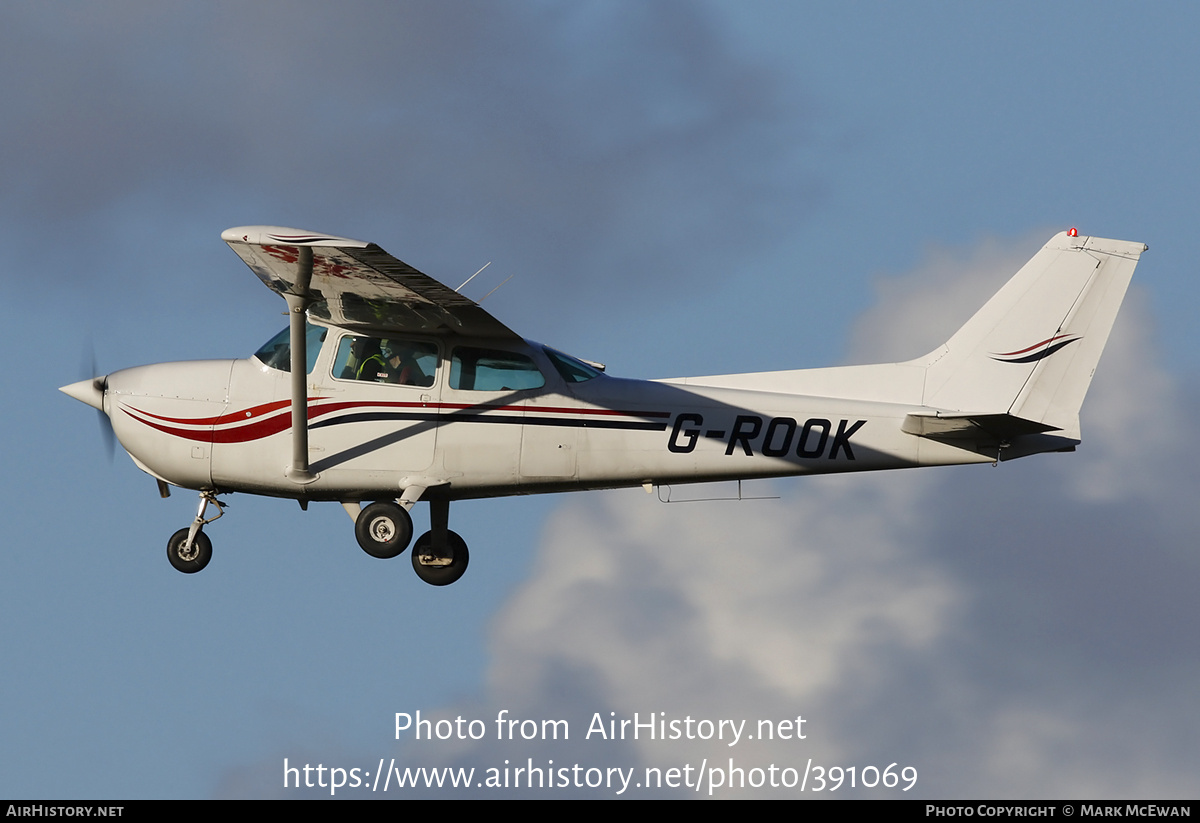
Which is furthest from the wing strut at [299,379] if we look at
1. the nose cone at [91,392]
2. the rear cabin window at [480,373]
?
the nose cone at [91,392]

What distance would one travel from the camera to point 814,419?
18531mm

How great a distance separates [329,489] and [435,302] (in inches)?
93.3

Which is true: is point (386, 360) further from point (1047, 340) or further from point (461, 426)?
point (1047, 340)

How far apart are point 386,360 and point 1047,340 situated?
700 cm

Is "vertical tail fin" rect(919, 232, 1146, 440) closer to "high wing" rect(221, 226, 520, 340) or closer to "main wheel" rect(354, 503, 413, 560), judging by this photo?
"high wing" rect(221, 226, 520, 340)

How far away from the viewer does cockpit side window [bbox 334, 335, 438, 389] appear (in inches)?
720

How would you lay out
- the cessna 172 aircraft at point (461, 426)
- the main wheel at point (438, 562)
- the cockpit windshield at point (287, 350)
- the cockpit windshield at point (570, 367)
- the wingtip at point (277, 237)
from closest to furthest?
the wingtip at point (277, 237), the cessna 172 aircraft at point (461, 426), the cockpit windshield at point (287, 350), the cockpit windshield at point (570, 367), the main wheel at point (438, 562)

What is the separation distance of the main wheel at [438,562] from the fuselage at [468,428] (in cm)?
101

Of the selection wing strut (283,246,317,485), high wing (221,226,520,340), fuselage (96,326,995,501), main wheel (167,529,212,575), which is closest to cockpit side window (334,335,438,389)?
fuselage (96,326,995,501)

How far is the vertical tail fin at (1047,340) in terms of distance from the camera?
61.6 feet

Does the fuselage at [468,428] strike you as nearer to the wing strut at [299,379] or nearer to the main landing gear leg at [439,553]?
the wing strut at [299,379]

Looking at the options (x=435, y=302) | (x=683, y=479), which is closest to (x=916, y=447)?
(x=683, y=479)

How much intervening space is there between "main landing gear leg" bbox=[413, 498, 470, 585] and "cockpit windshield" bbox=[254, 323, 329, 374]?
2130mm
